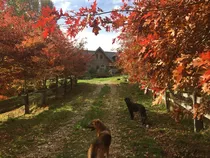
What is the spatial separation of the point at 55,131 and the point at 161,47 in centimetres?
935

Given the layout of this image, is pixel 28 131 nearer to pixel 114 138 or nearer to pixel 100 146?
pixel 114 138

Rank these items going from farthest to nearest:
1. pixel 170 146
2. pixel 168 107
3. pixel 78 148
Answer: pixel 168 107 < pixel 78 148 < pixel 170 146

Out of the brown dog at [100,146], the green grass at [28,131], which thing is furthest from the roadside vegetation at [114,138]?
the brown dog at [100,146]

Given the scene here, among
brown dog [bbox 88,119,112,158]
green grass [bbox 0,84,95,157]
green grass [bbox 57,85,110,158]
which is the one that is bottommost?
green grass [bbox 0,84,95,157]

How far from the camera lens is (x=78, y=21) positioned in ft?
11.5

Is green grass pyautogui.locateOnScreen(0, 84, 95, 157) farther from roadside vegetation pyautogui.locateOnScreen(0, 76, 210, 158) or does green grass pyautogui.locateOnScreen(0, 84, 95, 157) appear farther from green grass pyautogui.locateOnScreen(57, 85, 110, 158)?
green grass pyautogui.locateOnScreen(57, 85, 110, 158)

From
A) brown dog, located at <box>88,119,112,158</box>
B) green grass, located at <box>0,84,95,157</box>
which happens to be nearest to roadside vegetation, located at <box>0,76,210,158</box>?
green grass, located at <box>0,84,95,157</box>

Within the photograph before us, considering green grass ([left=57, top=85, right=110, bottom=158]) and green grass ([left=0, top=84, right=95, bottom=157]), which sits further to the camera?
green grass ([left=0, top=84, right=95, bottom=157])

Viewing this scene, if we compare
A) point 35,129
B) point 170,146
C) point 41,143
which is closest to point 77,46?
point 35,129

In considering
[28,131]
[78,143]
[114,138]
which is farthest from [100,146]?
[28,131]

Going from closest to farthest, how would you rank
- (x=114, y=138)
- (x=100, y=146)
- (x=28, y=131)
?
(x=100, y=146), (x=114, y=138), (x=28, y=131)

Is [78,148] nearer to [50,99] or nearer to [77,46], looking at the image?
[50,99]

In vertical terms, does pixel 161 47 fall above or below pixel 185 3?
below

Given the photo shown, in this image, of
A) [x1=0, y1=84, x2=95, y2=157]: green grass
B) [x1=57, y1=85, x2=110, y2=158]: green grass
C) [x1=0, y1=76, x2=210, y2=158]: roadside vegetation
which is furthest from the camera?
[x1=0, y1=84, x2=95, y2=157]: green grass
